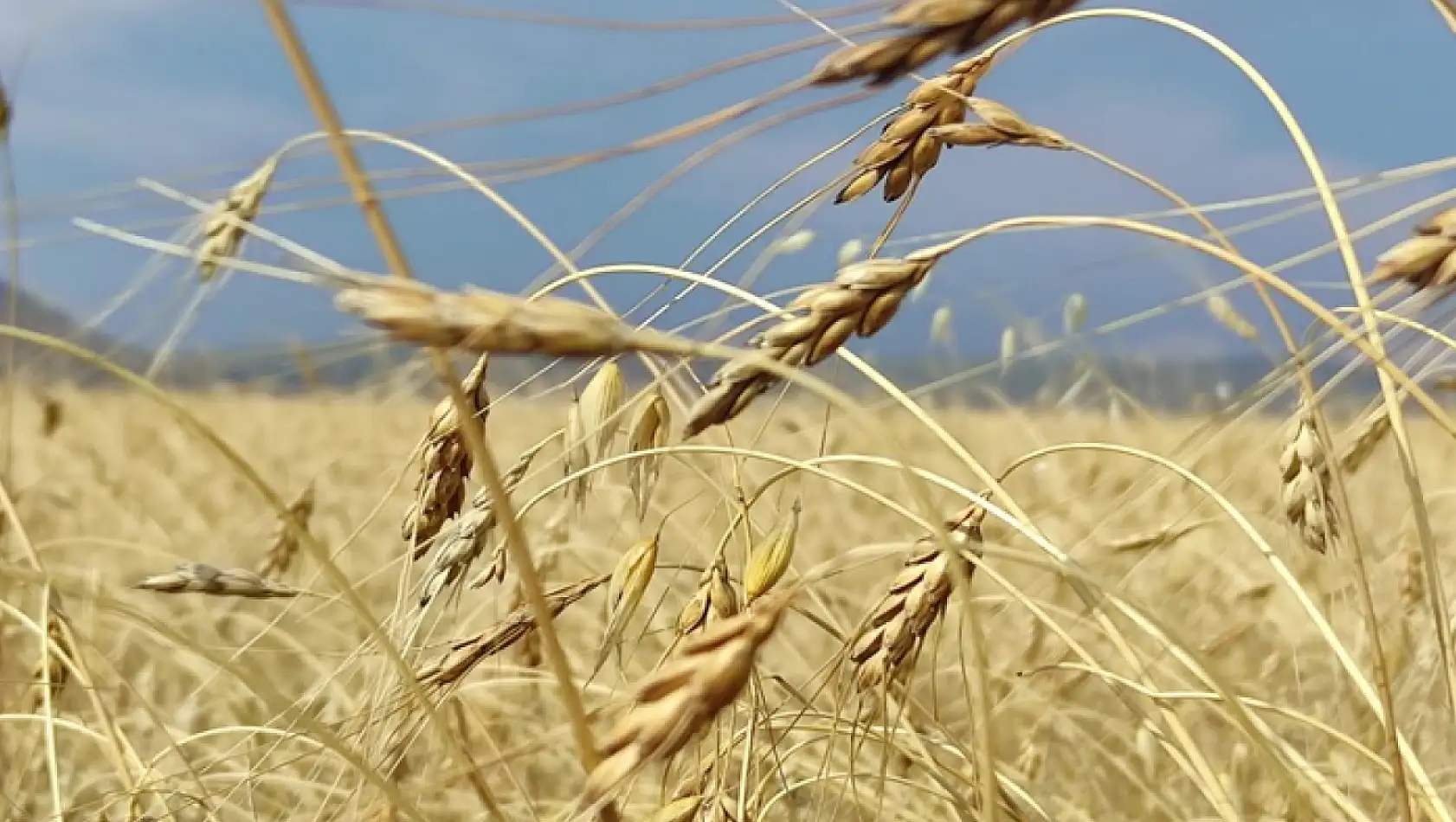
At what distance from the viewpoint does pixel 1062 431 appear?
426 cm

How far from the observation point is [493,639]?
20.6 inches

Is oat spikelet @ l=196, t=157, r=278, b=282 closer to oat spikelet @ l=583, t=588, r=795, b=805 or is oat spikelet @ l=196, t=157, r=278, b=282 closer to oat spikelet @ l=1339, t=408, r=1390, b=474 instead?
oat spikelet @ l=583, t=588, r=795, b=805

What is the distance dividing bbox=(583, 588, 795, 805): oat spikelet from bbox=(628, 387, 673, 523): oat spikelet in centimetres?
26

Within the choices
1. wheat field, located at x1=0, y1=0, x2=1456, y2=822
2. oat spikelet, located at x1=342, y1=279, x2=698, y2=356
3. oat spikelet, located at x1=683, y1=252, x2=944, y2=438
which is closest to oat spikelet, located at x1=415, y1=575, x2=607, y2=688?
wheat field, located at x1=0, y1=0, x2=1456, y2=822

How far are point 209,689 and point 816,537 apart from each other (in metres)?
0.97

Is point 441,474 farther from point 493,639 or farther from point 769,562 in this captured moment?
point 769,562

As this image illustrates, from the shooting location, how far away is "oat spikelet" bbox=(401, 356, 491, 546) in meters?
0.56

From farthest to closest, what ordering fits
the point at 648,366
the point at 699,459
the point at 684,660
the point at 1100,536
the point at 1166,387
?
the point at 1166,387 → the point at 1100,536 → the point at 699,459 → the point at 648,366 → the point at 684,660

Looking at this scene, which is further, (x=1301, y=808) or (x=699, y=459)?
(x=699, y=459)

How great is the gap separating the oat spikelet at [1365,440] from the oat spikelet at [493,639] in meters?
0.40

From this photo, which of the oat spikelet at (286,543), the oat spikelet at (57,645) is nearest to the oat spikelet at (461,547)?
the oat spikelet at (57,645)

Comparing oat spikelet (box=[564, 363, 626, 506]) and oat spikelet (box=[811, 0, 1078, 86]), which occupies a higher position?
oat spikelet (box=[811, 0, 1078, 86])

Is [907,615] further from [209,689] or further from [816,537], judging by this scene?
[816,537]

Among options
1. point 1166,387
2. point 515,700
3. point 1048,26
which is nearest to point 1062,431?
point 1166,387
